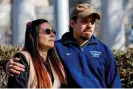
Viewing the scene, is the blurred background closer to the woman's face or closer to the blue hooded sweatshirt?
the blue hooded sweatshirt

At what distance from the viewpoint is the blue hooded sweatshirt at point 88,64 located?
2.93 m

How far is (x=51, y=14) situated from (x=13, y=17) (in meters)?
1.58

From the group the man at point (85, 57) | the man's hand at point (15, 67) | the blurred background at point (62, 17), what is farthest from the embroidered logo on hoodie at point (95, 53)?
the blurred background at point (62, 17)

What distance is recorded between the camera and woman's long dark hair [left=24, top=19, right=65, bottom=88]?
A: 271 cm

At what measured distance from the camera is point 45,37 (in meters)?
2.83

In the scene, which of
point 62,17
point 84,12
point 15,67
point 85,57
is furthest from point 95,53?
point 62,17

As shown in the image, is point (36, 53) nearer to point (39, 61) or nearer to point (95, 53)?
point (39, 61)

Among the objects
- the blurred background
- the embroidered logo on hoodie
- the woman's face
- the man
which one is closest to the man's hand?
the woman's face

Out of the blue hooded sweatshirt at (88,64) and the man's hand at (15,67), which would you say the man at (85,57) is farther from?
the man's hand at (15,67)

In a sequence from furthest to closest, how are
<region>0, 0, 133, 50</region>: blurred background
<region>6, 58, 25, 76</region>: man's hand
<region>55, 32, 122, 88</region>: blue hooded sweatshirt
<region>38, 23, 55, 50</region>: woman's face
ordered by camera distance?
1. <region>0, 0, 133, 50</region>: blurred background
2. <region>55, 32, 122, 88</region>: blue hooded sweatshirt
3. <region>38, 23, 55, 50</region>: woman's face
4. <region>6, 58, 25, 76</region>: man's hand

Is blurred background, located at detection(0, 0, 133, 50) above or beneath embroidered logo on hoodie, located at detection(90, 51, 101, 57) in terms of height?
beneath

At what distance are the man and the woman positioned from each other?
118 mm

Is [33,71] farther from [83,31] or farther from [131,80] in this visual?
[131,80]

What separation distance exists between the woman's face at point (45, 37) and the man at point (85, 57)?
0.22 m
